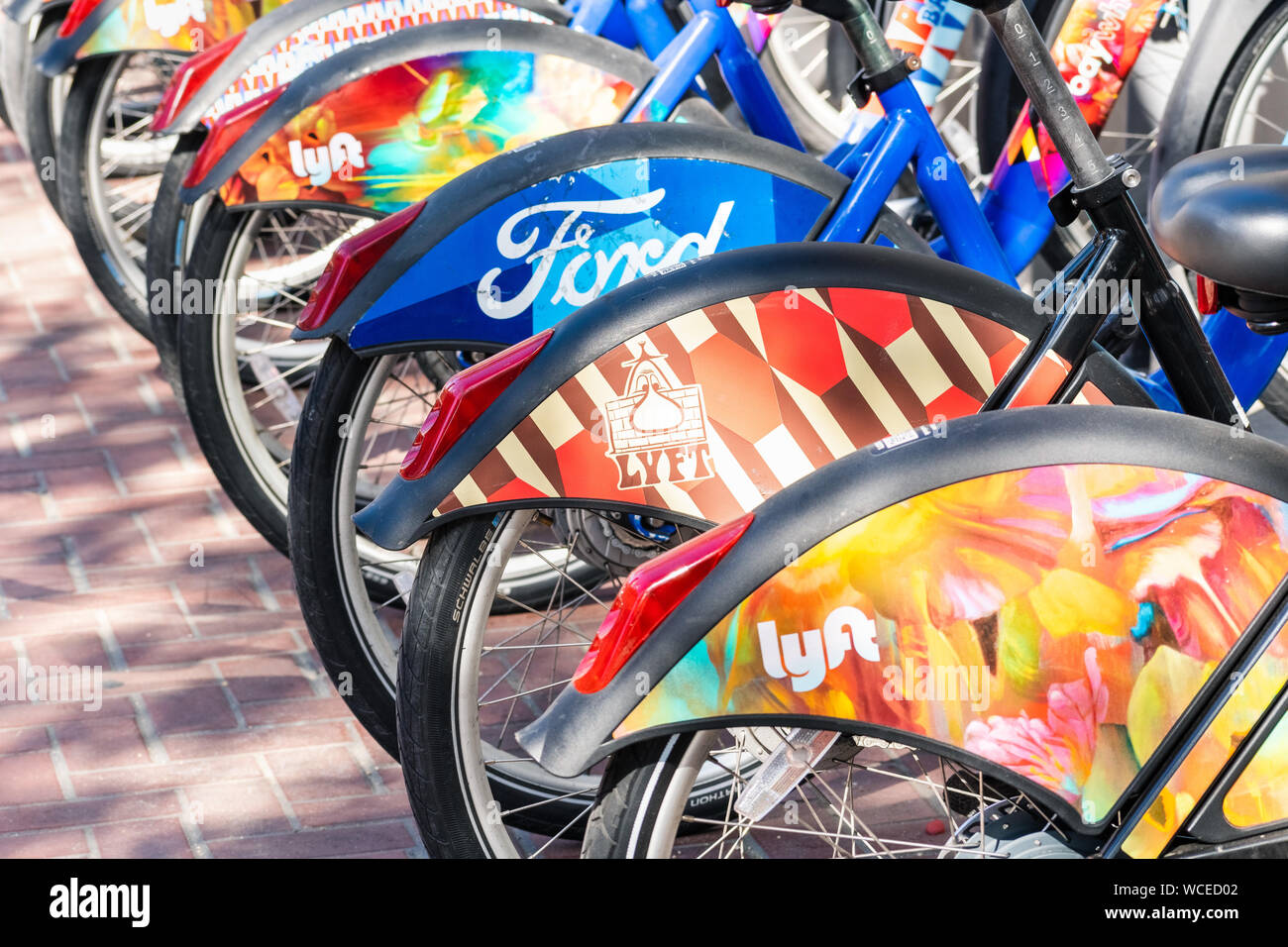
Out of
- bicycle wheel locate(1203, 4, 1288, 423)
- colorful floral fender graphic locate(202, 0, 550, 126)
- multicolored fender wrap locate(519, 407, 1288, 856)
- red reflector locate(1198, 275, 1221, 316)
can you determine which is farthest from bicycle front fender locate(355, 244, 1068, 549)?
colorful floral fender graphic locate(202, 0, 550, 126)

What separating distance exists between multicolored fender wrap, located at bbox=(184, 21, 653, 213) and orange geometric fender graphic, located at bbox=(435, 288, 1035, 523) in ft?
3.83

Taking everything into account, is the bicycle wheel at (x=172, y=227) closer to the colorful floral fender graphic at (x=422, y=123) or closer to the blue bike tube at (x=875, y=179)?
the colorful floral fender graphic at (x=422, y=123)

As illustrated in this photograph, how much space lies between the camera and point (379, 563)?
3557mm

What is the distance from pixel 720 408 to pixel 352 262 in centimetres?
77

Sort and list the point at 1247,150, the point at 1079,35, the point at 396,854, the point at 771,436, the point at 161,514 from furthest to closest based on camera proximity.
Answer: the point at 161,514
the point at 1079,35
the point at 396,854
the point at 771,436
the point at 1247,150

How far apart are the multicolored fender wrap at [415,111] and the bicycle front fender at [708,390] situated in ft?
3.60

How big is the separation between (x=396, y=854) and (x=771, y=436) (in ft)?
3.85

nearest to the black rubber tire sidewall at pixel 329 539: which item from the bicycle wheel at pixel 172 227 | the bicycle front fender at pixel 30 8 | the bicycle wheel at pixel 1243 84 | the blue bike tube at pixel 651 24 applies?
the bicycle wheel at pixel 172 227

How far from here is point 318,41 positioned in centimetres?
357

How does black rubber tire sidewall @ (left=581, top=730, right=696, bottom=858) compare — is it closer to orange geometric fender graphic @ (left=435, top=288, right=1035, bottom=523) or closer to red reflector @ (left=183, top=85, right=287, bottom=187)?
orange geometric fender graphic @ (left=435, top=288, right=1035, bottom=523)

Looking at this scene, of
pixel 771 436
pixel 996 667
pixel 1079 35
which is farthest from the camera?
pixel 1079 35

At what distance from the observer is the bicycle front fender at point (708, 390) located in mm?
2158

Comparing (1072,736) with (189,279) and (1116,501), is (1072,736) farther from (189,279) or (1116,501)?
(189,279)
